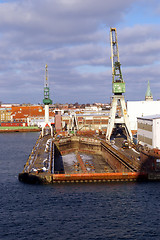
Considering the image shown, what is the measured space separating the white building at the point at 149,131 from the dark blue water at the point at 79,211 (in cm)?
1961

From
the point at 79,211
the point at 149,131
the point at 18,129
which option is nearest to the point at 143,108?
the point at 149,131

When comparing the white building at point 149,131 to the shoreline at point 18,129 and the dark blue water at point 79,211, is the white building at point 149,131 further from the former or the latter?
the shoreline at point 18,129

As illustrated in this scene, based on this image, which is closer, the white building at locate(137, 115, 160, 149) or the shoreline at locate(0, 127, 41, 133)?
the white building at locate(137, 115, 160, 149)

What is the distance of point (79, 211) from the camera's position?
127 feet

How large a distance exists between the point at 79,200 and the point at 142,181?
13.4 metres

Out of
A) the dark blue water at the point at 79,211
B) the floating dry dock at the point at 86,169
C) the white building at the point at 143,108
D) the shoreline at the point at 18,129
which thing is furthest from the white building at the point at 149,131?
the shoreline at the point at 18,129

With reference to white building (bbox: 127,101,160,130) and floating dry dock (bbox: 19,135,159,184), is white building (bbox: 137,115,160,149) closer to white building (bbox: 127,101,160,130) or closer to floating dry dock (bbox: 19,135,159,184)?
floating dry dock (bbox: 19,135,159,184)

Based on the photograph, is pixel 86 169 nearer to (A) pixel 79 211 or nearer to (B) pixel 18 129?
(A) pixel 79 211

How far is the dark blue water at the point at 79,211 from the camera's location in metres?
32.9

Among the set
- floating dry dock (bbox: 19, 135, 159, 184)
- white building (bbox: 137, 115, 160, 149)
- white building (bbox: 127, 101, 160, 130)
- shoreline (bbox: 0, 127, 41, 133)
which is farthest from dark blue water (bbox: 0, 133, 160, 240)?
shoreline (bbox: 0, 127, 41, 133)

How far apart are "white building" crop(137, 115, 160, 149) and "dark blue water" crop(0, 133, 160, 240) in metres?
19.6

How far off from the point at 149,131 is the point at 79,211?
3713cm

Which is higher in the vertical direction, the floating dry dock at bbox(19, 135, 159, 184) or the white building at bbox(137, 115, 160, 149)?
the white building at bbox(137, 115, 160, 149)

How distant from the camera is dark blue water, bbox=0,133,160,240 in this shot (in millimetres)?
32938
